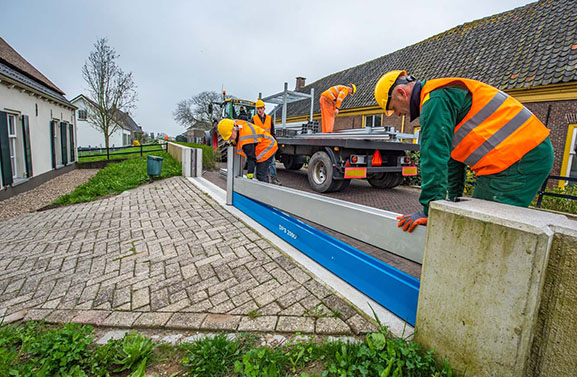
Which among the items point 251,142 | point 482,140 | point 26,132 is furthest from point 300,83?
point 482,140

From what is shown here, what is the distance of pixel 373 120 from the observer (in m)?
14.4

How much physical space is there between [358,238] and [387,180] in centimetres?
553

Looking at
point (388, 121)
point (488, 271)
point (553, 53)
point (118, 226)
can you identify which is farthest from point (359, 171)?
point (388, 121)

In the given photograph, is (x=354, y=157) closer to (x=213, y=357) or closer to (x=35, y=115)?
(x=213, y=357)

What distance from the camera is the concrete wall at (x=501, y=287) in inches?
41.8

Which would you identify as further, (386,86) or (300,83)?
(300,83)

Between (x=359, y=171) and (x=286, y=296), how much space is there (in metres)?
4.25

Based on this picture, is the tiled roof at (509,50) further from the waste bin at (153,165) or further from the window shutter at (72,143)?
the window shutter at (72,143)

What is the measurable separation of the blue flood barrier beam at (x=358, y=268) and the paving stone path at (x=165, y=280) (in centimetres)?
21

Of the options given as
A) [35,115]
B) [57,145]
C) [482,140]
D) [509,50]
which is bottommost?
[57,145]

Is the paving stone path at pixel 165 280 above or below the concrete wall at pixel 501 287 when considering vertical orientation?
below

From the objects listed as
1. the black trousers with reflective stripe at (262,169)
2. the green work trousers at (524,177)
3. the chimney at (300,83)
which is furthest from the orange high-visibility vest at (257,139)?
the chimney at (300,83)

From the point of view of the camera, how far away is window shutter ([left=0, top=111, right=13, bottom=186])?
7555mm

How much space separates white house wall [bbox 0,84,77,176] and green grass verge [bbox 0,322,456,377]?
30.7ft
